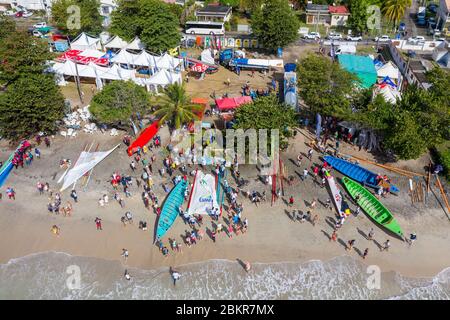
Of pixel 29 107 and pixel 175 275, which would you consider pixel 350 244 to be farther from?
pixel 29 107

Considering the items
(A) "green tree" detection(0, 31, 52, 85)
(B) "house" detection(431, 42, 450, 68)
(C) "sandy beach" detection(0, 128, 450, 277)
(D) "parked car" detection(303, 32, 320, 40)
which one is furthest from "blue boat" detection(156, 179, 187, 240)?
(B) "house" detection(431, 42, 450, 68)

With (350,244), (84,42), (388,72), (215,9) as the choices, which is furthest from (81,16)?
(350,244)

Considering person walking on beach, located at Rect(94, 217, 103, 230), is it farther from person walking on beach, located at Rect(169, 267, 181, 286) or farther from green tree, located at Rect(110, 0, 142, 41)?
green tree, located at Rect(110, 0, 142, 41)

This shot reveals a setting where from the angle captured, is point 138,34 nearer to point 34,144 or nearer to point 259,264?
point 34,144

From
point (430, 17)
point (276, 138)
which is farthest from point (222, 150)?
point (430, 17)

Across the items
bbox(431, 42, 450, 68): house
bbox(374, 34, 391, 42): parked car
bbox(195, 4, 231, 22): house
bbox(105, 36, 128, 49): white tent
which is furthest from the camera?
bbox(195, 4, 231, 22): house

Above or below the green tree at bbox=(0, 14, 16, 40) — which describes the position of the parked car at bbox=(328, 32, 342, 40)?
below
